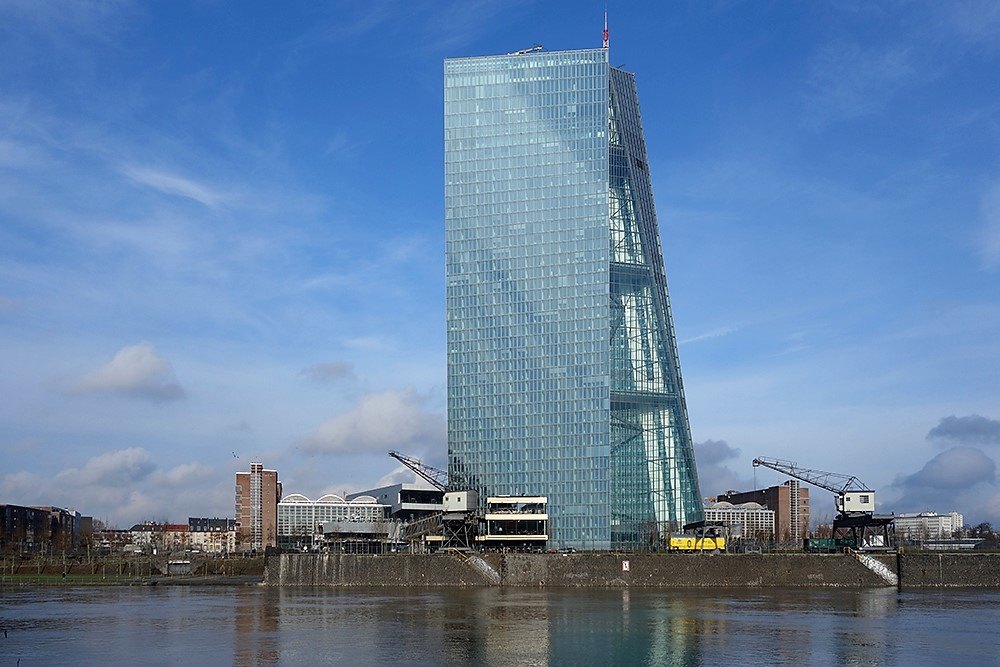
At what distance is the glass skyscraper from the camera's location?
178 metres

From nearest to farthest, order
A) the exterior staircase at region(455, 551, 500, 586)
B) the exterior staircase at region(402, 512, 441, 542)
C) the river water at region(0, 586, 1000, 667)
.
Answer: the river water at region(0, 586, 1000, 667), the exterior staircase at region(455, 551, 500, 586), the exterior staircase at region(402, 512, 441, 542)

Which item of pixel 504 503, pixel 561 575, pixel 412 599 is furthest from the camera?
pixel 504 503

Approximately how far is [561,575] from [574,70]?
296ft

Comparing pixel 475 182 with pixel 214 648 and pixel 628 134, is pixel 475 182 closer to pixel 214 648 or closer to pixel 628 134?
pixel 628 134

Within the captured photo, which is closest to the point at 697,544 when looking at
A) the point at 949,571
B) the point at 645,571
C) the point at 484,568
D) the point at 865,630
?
the point at 645,571

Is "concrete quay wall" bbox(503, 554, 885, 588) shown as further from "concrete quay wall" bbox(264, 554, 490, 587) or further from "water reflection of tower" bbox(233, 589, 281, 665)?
"water reflection of tower" bbox(233, 589, 281, 665)

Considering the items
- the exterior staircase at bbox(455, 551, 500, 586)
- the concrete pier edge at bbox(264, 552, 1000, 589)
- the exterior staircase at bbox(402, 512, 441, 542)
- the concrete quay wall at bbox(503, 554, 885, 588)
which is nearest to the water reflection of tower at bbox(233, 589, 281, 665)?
the concrete pier edge at bbox(264, 552, 1000, 589)

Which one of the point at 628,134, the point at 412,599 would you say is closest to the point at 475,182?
the point at 628,134

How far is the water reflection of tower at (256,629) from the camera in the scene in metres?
69.4

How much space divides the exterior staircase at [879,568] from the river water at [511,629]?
1342cm

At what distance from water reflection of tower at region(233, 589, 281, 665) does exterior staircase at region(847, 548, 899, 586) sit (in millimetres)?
77377

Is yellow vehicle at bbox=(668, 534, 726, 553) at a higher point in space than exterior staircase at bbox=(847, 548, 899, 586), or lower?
higher

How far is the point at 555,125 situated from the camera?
186m

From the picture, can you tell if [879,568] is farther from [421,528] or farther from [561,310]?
[421,528]
